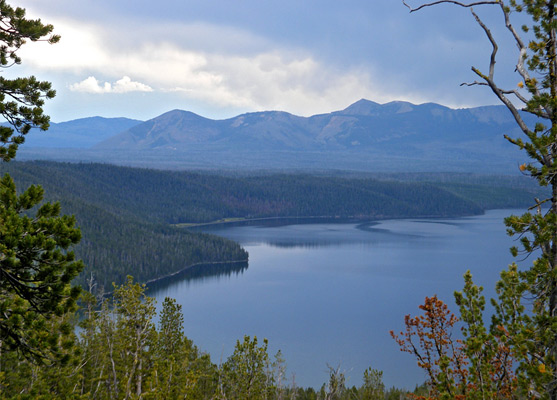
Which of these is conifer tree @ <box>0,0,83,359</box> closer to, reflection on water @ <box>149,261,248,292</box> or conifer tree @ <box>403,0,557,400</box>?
conifer tree @ <box>403,0,557,400</box>

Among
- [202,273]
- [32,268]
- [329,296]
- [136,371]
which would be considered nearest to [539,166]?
[32,268]

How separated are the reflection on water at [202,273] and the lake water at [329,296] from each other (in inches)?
24.1

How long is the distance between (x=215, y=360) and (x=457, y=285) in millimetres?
67284

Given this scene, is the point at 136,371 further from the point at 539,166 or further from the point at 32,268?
the point at 539,166

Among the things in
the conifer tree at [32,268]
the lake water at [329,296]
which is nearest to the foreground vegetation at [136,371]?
the conifer tree at [32,268]

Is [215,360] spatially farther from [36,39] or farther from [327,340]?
[36,39]

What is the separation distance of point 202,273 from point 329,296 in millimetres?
50653

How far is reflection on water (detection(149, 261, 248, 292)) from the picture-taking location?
139 m

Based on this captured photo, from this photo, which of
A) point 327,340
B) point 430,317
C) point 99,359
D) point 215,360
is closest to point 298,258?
point 327,340

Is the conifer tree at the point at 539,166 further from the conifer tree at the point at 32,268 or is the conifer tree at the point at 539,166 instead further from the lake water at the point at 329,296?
the lake water at the point at 329,296

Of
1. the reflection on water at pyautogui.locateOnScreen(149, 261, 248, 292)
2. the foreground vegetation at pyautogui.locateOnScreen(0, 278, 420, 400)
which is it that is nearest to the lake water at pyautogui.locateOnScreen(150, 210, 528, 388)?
the reflection on water at pyautogui.locateOnScreen(149, 261, 248, 292)

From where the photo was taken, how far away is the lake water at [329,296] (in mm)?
77500

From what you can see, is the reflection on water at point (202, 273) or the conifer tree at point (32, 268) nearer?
the conifer tree at point (32, 268)

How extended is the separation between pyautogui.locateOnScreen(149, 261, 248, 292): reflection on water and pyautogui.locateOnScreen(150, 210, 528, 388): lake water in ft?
2.00
